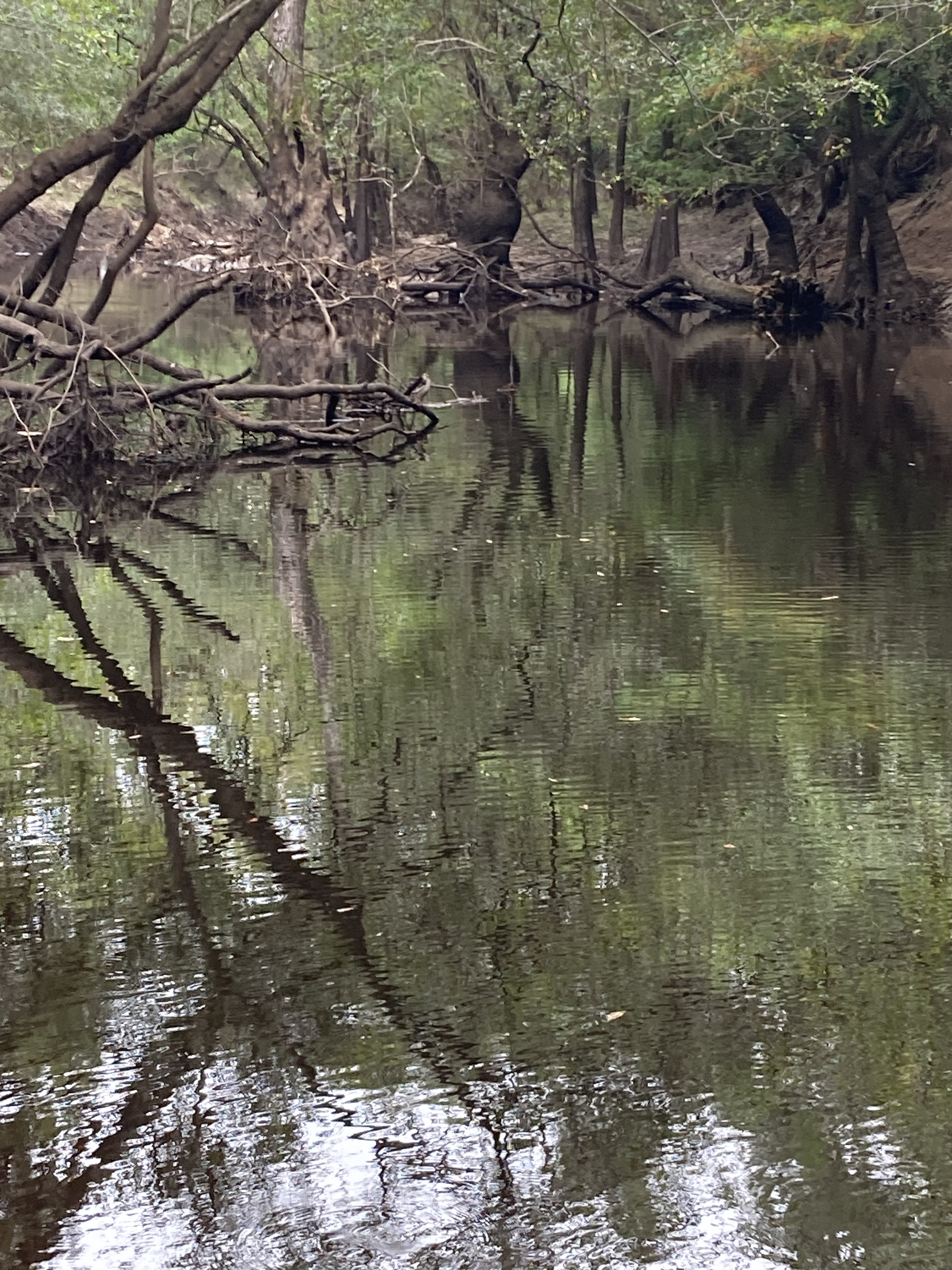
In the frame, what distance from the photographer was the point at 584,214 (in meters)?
47.4

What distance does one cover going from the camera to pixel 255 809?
21.5 ft

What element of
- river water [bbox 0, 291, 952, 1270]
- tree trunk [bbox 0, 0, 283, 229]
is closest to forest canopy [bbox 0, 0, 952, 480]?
tree trunk [bbox 0, 0, 283, 229]

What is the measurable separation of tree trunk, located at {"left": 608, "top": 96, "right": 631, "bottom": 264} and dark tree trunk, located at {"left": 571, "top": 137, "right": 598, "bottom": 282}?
0.76 m

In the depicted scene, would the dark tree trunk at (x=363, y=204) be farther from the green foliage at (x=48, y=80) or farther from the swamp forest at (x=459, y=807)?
the swamp forest at (x=459, y=807)

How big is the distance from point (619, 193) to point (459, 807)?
4393 centimetres

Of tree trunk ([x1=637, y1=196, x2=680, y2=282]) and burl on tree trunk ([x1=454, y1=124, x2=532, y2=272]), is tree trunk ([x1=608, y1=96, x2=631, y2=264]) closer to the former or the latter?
tree trunk ([x1=637, y1=196, x2=680, y2=282])

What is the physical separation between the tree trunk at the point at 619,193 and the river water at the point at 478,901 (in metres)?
29.9

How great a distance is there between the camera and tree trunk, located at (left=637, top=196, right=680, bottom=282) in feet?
146

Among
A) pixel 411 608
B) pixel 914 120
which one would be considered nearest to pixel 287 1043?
pixel 411 608

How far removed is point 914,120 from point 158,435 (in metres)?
24.4

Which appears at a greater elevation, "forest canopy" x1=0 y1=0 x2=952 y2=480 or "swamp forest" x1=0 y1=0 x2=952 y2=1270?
"forest canopy" x1=0 y1=0 x2=952 y2=480

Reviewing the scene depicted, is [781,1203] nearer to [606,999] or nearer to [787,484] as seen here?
[606,999]

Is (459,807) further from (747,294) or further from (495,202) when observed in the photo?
(495,202)

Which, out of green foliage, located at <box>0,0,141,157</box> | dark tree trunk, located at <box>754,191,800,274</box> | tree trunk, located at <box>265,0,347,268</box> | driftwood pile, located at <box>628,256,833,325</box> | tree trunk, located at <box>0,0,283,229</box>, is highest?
green foliage, located at <box>0,0,141,157</box>
